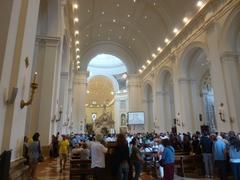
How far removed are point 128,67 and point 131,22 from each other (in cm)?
695

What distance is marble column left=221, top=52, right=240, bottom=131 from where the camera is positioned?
31.7 ft

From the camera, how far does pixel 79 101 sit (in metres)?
23.3

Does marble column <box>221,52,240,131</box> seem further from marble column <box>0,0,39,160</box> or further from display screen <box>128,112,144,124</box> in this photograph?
display screen <box>128,112,144,124</box>

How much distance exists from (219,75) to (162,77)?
901 cm

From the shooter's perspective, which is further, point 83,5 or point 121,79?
point 121,79

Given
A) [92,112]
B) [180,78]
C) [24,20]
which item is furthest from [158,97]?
[92,112]

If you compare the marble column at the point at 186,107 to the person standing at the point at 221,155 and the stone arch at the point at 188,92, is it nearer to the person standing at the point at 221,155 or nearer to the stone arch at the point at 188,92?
the stone arch at the point at 188,92

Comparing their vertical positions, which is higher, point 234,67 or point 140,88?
point 140,88

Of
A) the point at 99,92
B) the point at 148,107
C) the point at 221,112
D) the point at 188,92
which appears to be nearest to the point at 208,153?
the point at 221,112

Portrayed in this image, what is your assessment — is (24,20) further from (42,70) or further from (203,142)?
(203,142)

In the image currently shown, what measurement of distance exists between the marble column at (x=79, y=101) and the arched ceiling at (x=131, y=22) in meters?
3.14

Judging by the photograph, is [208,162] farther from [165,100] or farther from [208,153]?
[165,100]

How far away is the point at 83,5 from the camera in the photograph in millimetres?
16938

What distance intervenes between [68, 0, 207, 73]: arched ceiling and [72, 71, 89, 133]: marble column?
3.14 meters
